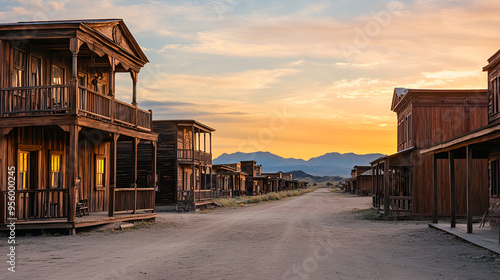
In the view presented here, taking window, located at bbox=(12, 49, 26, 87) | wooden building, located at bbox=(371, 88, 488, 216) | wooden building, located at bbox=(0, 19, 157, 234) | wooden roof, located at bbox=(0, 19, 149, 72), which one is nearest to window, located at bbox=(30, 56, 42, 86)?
wooden building, located at bbox=(0, 19, 157, 234)

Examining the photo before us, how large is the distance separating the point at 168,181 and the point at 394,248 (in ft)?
73.2

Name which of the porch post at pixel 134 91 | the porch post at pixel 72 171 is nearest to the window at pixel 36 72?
the porch post at pixel 72 171

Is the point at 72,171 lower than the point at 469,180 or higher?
higher

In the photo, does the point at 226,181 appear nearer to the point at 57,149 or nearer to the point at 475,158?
the point at 475,158

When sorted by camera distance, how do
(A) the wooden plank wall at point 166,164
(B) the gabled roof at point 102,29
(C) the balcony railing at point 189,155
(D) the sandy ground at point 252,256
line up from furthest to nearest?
(C) the balcony railing at point 189,155, (A) the wooden plank wall at point 166,164, (B) the gabled roof at point 102,29, (D) the sandy ground at point 252,256

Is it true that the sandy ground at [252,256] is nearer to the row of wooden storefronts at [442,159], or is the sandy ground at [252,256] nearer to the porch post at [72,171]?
the porch post at [72,171]

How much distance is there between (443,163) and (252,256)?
1506 cm

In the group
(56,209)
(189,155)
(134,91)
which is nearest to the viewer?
(56,209)

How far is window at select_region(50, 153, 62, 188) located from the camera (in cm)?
1830

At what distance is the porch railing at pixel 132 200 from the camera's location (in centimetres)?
1917

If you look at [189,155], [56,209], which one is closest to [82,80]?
[56,209]

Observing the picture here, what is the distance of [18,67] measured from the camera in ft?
55.4

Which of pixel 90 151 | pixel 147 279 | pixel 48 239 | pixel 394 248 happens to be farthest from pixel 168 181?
pixel 147 279

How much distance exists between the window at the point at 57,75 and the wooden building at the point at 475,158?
14.1m
